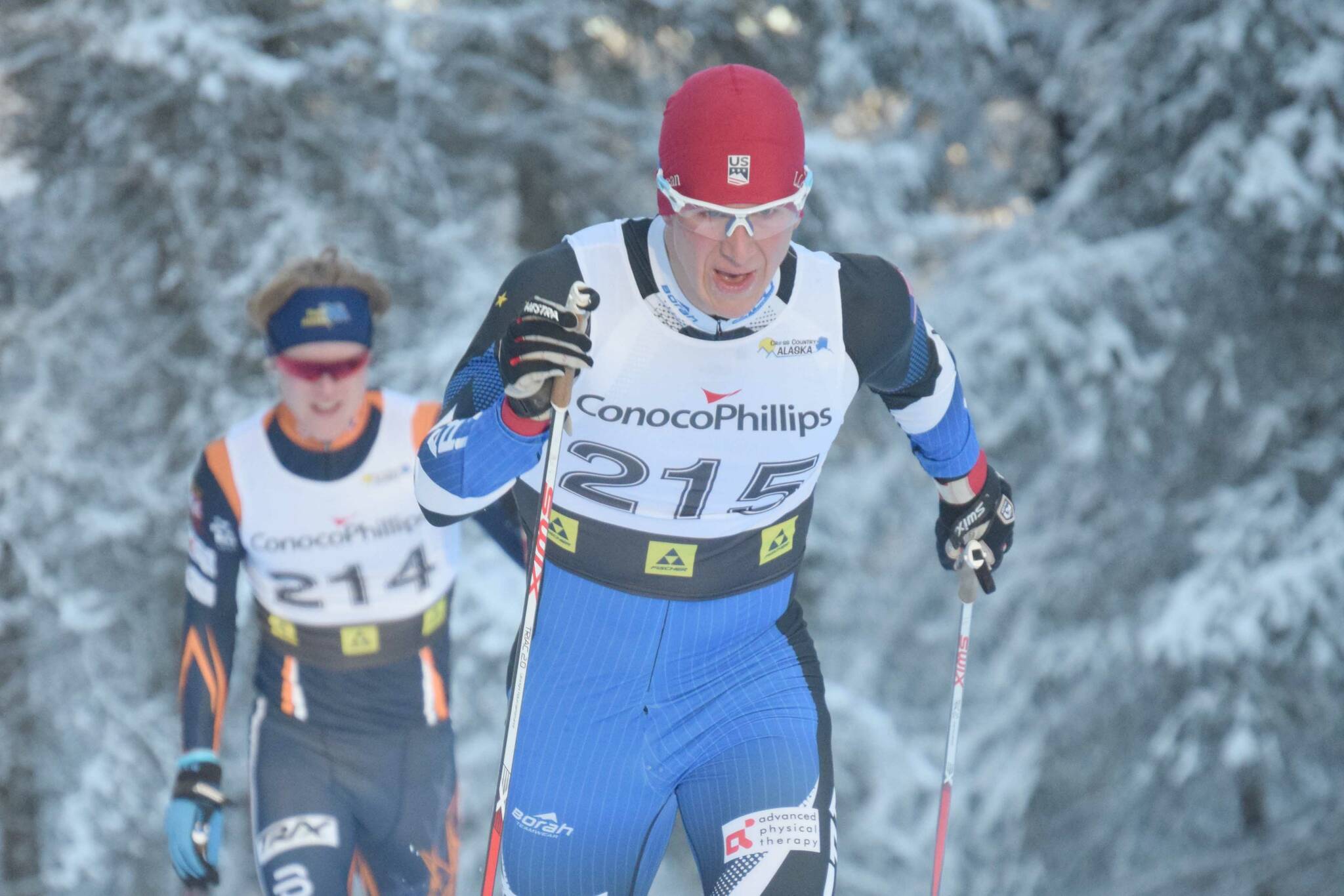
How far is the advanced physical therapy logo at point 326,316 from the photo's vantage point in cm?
427

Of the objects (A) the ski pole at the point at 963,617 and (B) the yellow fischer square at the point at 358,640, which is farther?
(B) the yellow fischer square at the point at 358,640

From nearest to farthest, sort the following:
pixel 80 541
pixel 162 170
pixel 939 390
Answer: pixel 939 390, pixel 162 170, pixel 80 541

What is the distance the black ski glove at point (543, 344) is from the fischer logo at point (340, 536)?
168 centimetres

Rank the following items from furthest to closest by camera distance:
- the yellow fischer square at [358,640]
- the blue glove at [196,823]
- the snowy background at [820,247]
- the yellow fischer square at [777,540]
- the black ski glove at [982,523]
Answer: the snowy background at [820,247] → the yellow fischer square at [358,640] → the blue glove at [196,823] → the black ski glove at [982,523] → the yellow fischer square at [777,540]

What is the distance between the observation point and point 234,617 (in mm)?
4293

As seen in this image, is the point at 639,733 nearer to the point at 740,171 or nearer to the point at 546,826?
the point at 546,826

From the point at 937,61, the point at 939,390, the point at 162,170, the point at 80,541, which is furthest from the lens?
the point at 937,61

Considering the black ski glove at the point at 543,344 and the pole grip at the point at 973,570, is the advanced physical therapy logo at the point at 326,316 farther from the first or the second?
the pole grip at the point at 973,570

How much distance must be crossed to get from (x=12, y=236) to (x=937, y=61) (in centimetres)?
678

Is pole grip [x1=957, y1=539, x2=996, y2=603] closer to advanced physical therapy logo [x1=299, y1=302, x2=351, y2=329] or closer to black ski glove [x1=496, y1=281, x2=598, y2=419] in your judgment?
black ski glove [x1=496, y1=281, x2=598, y2=419]

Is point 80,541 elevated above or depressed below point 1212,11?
below

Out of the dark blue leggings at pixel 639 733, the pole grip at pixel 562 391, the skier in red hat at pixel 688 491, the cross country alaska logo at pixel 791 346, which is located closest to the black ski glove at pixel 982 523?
the skier in red hat at pixel 688 491

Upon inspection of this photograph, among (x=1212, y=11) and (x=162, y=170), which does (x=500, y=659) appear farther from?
(x=1212, y=11)

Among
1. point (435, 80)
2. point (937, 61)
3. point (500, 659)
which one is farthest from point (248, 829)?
point (937, 61)
